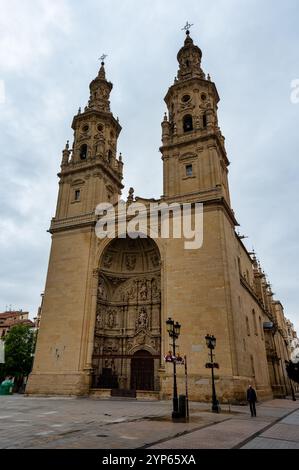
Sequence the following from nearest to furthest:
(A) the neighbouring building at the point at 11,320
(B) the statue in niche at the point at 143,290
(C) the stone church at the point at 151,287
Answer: (C) the stone church at the point at 151,287
(B) the statue in niche at the point at 143,290
(A) the neighbouring building at the point at 11,320

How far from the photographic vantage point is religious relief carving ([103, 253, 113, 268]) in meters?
28.1

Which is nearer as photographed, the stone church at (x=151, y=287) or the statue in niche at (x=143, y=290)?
the stone church at (x=151, y=287)

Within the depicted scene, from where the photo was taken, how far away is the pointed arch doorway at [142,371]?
24812 millimetres

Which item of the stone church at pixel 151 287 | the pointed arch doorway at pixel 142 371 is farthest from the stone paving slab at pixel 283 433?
the pointed arch doorway at pixel 142 371

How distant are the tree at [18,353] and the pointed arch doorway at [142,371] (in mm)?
17194

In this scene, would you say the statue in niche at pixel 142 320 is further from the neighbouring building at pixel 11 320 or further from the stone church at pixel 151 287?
the neighbouring building at pixel 11 320

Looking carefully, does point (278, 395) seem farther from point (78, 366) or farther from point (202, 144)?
point (202, 144)

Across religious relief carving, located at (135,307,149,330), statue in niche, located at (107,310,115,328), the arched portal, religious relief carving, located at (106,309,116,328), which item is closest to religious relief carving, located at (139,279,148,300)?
the arched portal

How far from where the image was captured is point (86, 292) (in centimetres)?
2567

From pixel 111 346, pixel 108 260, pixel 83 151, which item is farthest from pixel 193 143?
pixel 111 346

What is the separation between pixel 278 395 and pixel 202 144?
27265 millimetres

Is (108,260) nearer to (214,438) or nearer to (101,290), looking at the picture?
(101,290)

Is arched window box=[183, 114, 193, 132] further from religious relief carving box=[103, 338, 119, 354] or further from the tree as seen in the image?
the tree

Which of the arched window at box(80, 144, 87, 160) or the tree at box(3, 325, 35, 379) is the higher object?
the arched window at box(80, 144, 87, 160)
